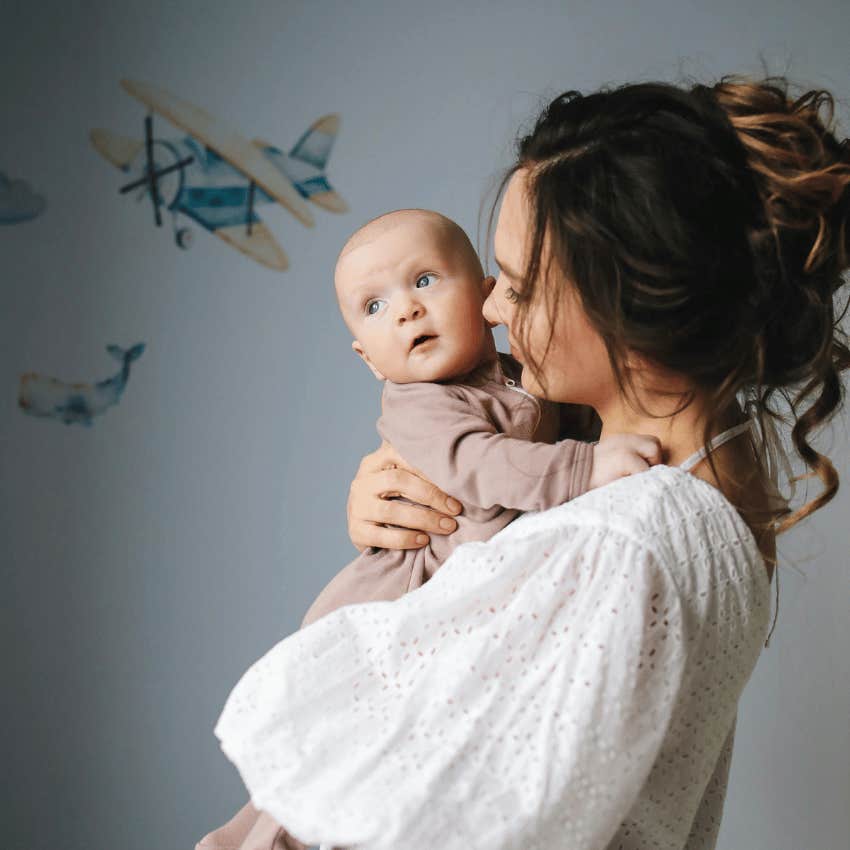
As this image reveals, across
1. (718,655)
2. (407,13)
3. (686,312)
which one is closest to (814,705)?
(718,655)

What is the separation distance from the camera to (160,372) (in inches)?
99.6

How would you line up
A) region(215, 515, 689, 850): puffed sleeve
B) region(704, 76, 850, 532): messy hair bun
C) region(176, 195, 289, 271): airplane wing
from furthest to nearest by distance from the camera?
1. region(176, 195, 289, 271): airplane wing
2. region(704, 76, 850, 532): messy hair bun
3. region(215, 515, 689, 850): puffed sleeve

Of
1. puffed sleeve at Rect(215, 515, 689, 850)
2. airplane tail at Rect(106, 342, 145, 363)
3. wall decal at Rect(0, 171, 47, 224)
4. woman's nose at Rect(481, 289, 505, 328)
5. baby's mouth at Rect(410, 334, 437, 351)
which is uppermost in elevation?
wall decal at Rect(0, 171, 47, 224)

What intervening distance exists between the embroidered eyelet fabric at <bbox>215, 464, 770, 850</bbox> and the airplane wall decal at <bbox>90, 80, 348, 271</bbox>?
172cm

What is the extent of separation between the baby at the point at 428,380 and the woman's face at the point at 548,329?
4.2 inches

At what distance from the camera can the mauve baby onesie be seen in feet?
3.66

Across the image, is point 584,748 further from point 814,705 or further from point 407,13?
point 407,13

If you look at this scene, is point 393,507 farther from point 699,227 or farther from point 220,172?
point 220,172

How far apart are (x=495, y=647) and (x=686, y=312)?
14.2 inches

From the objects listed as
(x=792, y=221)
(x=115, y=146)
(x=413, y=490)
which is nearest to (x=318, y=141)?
(x=115, y=146)

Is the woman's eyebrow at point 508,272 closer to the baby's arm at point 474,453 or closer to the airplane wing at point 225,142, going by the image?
the baby's arm at point 474,453

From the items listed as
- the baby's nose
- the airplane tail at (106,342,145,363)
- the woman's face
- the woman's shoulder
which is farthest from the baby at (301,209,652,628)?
the airplane tail at (106,342,145,363)

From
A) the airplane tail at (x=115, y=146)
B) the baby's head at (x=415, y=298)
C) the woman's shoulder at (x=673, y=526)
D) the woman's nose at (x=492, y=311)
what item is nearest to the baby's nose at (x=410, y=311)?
the baby's head at (x=415, y=298)

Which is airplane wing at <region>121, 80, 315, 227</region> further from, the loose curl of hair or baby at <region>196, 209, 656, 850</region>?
the loose curl of hair
